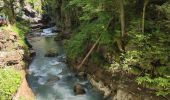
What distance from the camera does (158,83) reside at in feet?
53.0

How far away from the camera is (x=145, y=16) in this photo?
19.6 metres

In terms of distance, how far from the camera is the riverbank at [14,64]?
62.7ft

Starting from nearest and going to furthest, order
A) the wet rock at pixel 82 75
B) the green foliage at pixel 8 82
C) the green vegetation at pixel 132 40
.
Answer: the green vegetation at pixel 132 40 < the green foliage at pixel 8 82 < the wet rock at pixel 82 75

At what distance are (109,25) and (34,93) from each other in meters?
7.30

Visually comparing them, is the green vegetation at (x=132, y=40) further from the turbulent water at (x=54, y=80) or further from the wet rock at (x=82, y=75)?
the turbulent water at (x=54, y=80)

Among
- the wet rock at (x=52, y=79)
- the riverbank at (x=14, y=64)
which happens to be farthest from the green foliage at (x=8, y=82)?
the wet rock at (x=52, y=79)

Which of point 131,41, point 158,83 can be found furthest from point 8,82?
point 158,83

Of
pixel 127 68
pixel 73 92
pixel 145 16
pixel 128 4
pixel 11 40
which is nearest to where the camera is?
pixel 127 68

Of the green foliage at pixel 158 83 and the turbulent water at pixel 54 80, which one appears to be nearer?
the green foliage at pixel 158 83

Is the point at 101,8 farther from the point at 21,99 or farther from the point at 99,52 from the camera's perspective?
the point at 21,99

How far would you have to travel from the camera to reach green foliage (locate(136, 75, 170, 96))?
51.6 feet

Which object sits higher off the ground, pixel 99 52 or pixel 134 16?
pixel 134 16

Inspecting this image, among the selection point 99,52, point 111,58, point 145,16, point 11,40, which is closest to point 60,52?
point 11,40

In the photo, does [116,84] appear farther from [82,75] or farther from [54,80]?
[54,80]
